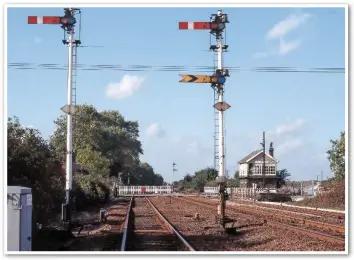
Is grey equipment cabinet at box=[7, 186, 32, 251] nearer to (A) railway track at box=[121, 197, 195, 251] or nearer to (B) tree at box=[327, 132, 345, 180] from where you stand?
(A) railway track at box=[121, 197, 195, 251]

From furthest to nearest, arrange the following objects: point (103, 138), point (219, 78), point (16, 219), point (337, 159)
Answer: point (103, 138), point (337, 159), point (219, 78), point (16, 219)

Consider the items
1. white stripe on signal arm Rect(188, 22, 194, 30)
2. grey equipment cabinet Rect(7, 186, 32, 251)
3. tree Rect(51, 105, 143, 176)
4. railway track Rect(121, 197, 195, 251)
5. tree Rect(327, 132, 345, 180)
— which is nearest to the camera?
grey equipment cabinet Rect(7, 186, 32, 251)

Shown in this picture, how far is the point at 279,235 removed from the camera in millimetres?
14148

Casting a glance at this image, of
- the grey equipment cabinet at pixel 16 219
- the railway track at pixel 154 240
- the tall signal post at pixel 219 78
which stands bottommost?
the railway track at pixel 154 240

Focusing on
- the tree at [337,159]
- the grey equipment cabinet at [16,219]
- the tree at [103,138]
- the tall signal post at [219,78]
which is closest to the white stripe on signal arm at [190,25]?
the tall signal post at [219,78]

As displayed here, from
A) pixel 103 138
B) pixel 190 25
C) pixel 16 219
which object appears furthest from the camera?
pixel 103 138

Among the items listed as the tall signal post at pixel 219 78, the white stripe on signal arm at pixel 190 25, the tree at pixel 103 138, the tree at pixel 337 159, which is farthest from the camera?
the tree at pixel 337 159

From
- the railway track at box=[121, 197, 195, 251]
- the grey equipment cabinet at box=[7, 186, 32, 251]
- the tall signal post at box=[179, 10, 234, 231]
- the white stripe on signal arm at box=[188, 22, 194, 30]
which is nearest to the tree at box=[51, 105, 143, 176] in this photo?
the railway track at box=[121, 197, 195, 251]

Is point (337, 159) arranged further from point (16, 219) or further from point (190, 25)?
point (16, 219)

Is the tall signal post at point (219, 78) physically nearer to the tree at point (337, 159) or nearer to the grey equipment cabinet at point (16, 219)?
the grey equipment cabinet at point (16, 219)

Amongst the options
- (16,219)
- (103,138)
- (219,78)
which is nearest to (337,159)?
(103,138)

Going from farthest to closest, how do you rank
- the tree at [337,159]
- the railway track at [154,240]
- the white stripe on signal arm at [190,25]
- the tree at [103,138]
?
1. the tree at [337,159]
2. the tree at [103,138]
3. the railway track at [154,240]
4. the white stripe on signal arm at [190,25]
